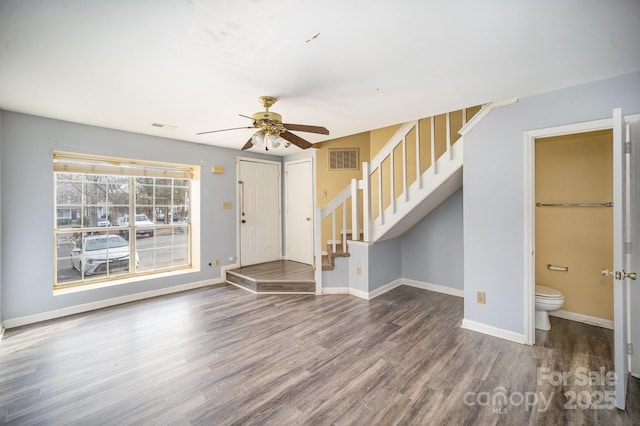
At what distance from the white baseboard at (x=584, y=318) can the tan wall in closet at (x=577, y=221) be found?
4cm

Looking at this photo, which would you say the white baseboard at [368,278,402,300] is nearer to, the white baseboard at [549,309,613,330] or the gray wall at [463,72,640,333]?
the gray wall at [463,72,640,333]

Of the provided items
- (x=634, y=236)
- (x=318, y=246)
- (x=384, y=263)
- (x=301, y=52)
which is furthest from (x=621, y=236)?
(x=318, y=246)

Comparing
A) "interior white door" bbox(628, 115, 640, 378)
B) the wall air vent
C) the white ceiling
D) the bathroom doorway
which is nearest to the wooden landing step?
the wall air vent

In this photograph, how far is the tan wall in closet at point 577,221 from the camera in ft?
A: 9.98

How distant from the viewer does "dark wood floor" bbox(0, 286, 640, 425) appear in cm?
182

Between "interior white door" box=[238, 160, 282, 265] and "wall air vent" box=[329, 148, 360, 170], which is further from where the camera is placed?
"interior white door" box=[238, 160, 282, 265]

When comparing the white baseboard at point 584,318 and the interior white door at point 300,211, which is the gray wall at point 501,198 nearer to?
the white baseboard at point 584,318

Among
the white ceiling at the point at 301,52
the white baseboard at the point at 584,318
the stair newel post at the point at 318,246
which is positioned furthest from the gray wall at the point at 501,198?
the stair newel post at the point at 318,246

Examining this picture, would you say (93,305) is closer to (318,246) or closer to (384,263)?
(318,246)

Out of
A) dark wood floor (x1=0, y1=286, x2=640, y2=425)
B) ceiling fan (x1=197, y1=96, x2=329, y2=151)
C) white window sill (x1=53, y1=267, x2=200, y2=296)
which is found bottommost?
dark wood floor (x1=0, y1=286, x2=640, y2=425)

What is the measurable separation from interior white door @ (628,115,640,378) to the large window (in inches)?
210

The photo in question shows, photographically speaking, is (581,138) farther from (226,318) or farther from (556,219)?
(226,318)

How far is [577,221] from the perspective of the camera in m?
3.22

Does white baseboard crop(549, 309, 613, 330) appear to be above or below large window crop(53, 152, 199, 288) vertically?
below
